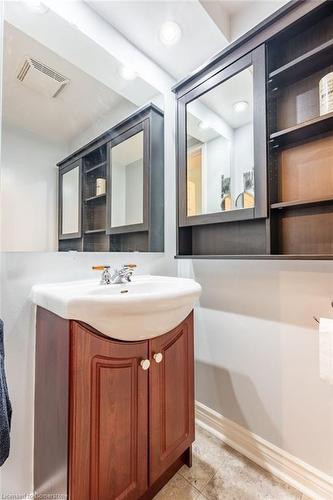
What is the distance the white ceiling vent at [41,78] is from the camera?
105 cm

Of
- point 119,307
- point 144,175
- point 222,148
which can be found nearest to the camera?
point 119,307

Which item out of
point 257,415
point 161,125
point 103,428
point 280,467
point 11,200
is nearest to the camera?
point 103,428

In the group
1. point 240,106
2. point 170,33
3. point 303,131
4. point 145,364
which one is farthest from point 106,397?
point 170,33

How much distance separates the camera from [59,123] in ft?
3.78

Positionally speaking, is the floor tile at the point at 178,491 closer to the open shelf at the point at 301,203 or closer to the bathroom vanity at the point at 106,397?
the bathroom vanity at the point at 106,397

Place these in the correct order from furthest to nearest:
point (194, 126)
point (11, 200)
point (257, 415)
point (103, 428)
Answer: point (194, 126) < point (257, 415) < point (11, 200) < point (103, 428)

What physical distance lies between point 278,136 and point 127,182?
2.65ft

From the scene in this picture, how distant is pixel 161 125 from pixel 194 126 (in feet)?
0.85

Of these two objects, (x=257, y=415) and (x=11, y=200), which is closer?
(x=11, y=200)

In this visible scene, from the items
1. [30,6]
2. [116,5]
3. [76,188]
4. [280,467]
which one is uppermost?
[116,5]

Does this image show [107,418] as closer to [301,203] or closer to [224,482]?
[224,482]

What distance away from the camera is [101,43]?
130 centimetres

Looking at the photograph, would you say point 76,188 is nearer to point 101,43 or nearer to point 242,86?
point 101,43

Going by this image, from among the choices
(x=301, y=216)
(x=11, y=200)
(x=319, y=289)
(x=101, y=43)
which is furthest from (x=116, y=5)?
(x=319, y=289)
